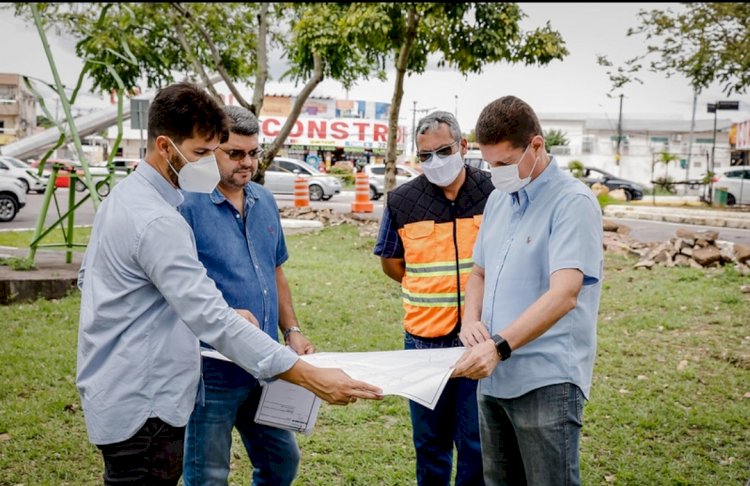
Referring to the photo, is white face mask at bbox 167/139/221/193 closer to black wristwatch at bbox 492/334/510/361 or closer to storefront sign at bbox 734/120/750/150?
black wristwatch at bbox 492/334/510/361

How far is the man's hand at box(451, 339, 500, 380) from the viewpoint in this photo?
7.68 ft

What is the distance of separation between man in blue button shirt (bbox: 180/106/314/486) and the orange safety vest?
62 centimetres

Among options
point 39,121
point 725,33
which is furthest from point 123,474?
point 39,121

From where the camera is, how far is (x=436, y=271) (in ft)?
10.8

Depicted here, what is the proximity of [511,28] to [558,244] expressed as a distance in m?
8.91

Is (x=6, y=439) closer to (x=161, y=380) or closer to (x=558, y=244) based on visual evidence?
(x=161, y=380)

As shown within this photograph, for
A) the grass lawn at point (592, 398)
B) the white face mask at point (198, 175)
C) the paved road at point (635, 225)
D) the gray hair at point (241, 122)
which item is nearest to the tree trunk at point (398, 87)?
the grass lawn at point (592, 398)

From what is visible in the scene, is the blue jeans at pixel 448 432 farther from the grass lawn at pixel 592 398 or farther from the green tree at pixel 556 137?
the green tree at pixel 556 137

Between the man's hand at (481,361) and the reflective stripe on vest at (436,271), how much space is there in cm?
82

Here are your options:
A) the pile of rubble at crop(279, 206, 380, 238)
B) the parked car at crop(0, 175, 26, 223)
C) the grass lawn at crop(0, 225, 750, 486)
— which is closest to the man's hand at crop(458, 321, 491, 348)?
the grass lawn at crop(0, 225, 750, 486)

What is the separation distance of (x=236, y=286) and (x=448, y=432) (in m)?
1.28

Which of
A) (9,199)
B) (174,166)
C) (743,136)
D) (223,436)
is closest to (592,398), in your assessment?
(223,436)

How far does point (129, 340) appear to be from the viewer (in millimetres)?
2064

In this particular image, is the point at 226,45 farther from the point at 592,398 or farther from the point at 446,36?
the point at 592,398
